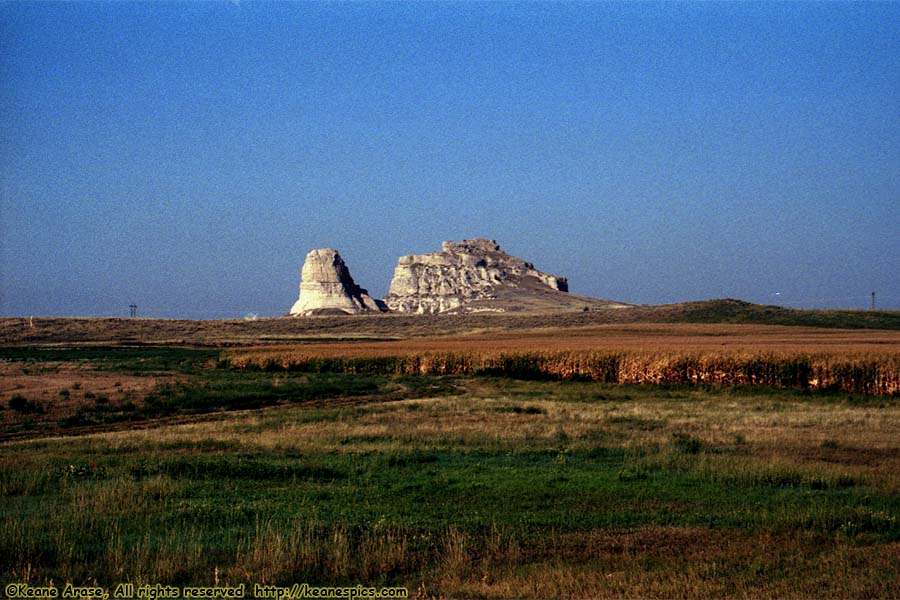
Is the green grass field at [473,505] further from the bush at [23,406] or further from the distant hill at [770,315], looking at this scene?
the distant hill at [770,315]

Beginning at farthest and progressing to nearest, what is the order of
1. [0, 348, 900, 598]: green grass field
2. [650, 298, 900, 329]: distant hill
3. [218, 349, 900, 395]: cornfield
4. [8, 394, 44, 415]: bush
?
[650, 298, 900, 329]: distant hill < [218, 349, 900, 395]: cornfield < [8, 394, 44, 415]: bush < [0, 348, 900, 598]: green grass field

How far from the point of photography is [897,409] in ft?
96.7

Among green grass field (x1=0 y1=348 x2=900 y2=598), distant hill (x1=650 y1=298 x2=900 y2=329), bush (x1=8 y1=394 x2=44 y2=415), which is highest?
distant hill (x1=650 y1=298 x2=900 y2=329)

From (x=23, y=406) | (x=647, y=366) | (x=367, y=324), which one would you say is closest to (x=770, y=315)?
(x=367, y=324)

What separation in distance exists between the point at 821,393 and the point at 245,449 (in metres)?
27.2

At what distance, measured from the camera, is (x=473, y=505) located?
12.8 m

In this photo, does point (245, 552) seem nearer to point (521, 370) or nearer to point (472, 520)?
point (472, 520)

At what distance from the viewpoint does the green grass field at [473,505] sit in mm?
9148

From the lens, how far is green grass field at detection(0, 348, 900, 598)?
9.15 m

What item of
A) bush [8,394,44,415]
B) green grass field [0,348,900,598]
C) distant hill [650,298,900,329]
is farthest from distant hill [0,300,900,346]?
green grass field [0,348,900,598]

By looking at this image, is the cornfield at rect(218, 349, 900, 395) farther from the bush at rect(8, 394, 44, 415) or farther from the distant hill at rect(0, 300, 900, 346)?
the distant hill at rect(0, 300, 900, 346)

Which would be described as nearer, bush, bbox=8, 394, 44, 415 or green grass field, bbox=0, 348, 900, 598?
green grass field, bbox=0, 348, 900, 598

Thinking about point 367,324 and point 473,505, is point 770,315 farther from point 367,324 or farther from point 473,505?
point 473,505

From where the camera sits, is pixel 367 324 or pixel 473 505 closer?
pixel 473 505
